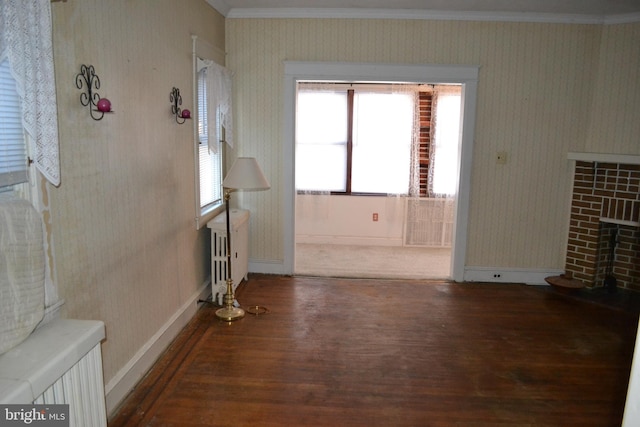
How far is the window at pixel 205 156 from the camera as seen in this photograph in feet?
13.1

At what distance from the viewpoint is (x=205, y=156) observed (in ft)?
14.1

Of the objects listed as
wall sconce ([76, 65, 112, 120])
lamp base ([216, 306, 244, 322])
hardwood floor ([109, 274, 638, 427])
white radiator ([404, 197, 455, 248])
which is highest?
wall sconce ([76, 65, 112, 120])

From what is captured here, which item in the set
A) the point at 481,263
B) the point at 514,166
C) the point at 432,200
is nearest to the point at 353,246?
the point at 432,200

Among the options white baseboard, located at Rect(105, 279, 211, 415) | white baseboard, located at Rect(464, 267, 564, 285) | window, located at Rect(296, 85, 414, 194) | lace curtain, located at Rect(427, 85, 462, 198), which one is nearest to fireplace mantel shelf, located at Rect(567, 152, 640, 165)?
white baseboard, located at Rect(464, 267, 564, 285)

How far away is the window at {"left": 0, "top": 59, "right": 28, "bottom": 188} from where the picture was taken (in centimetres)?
174

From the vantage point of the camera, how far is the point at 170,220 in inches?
133

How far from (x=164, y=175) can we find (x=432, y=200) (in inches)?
171

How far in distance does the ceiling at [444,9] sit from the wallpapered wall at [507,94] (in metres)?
0.08

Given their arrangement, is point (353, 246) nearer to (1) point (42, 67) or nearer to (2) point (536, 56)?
(2) point (536, 56)

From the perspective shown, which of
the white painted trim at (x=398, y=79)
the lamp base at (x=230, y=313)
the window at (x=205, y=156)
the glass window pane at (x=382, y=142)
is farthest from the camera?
the glass window pane at (x=382, y=142)

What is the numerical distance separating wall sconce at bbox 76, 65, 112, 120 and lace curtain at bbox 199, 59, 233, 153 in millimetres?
1690

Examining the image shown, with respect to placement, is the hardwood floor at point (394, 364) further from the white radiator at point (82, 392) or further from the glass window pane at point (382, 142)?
the glass window pane at point (382, 142)

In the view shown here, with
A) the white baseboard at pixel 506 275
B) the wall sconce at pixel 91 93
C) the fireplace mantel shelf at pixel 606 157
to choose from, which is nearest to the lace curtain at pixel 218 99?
the wall sconce at pixel 91 93

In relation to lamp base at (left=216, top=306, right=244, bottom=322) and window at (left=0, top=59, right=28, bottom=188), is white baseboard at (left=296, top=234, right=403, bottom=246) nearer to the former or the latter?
lamp base at (left=216, top=306, right=244, bottom=322)
